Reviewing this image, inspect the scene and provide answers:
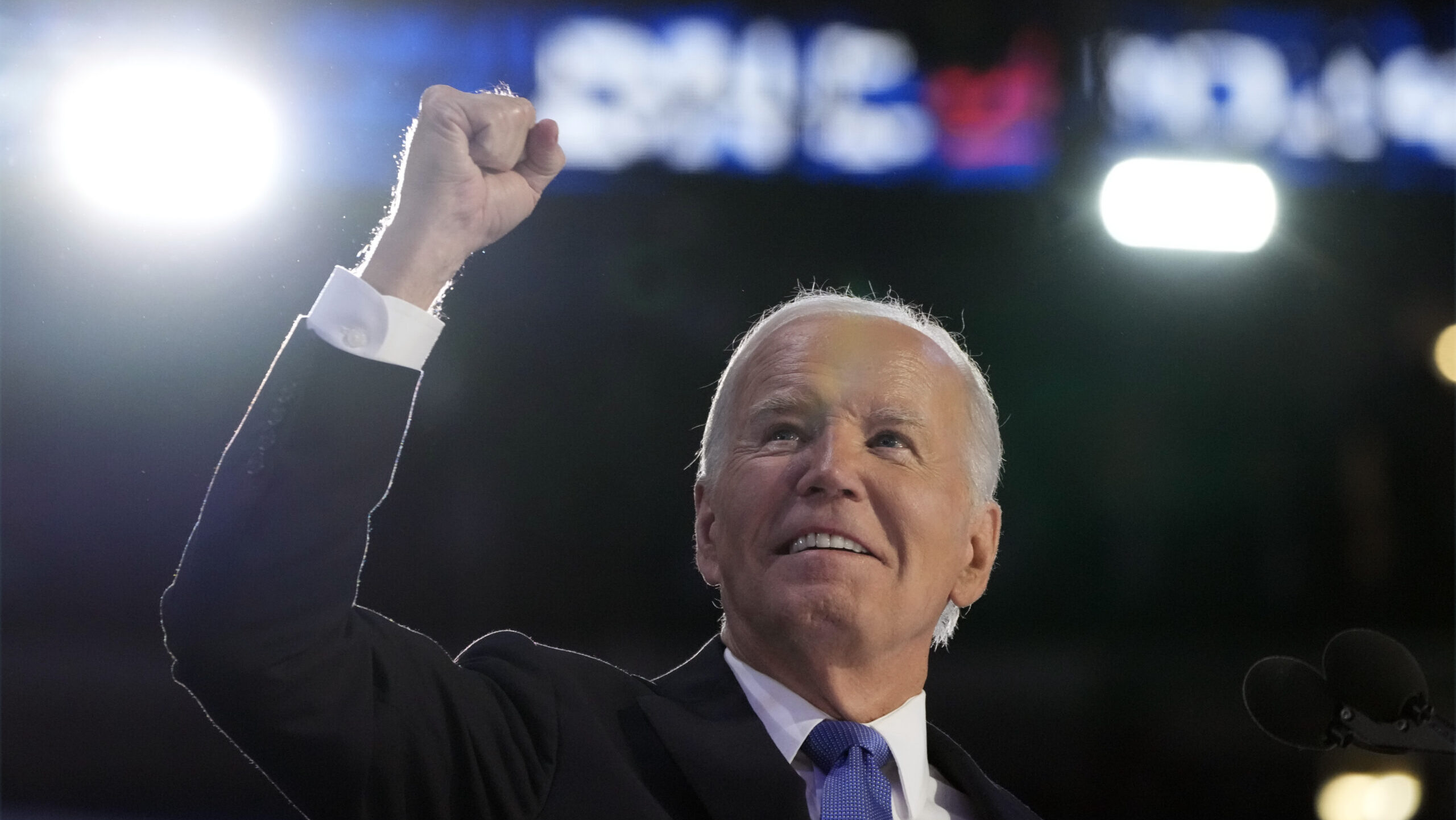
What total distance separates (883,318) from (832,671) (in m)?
0.60

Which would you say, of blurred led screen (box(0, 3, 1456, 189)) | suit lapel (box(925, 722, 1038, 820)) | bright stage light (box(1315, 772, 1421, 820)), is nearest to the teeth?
→ suit lapel (box(925, 722, 1038, 820))

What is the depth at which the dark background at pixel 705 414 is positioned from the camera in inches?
113

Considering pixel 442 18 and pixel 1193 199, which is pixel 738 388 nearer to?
pixel 442 18

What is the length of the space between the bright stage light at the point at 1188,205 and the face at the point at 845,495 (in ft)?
5.27

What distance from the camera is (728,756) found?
151cm

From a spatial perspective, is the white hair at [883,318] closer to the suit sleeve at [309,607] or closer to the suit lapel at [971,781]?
the suit lapel at [971,781]

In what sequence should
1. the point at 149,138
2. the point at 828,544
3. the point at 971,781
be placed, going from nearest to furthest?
the point at 828,544
the point at 971,781
the point at 149,138

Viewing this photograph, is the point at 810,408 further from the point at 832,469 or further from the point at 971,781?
the point at 971,781

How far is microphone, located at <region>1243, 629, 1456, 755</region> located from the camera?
1497mm

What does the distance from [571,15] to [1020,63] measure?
1.26m

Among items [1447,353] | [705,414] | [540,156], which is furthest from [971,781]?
[1447,353]

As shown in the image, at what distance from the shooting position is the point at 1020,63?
3260mm

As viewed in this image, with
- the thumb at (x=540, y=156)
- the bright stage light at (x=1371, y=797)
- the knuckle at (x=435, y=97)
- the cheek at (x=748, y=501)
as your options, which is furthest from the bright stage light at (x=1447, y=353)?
the knuckle at (x=435, y=97)

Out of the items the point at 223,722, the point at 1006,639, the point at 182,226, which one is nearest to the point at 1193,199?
the point at 1006,639
